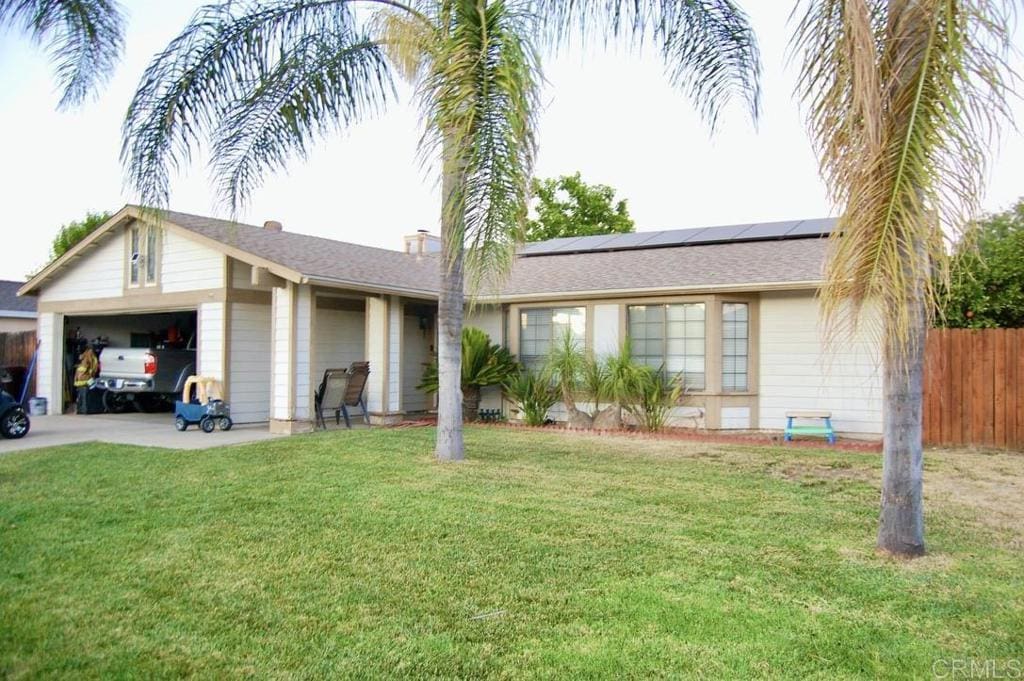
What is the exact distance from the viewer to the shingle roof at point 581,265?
41.5 feet

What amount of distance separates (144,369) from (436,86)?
1084 cm

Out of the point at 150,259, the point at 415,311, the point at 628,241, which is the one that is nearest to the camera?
the point at 150,259

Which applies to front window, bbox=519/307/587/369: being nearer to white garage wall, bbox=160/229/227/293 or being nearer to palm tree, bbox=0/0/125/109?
white garage wall, bbox=160/229/227/293

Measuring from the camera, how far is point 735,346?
42.2ft

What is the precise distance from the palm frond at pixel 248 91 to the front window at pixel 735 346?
7151mm

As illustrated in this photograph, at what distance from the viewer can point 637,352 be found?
1371cm

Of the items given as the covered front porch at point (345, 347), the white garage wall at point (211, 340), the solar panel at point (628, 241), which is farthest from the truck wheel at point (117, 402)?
the solar panel at point (628, 241)

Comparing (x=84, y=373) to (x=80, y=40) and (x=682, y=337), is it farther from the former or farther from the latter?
(x=682, y=337)

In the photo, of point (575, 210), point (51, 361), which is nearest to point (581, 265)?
point (51, 361)

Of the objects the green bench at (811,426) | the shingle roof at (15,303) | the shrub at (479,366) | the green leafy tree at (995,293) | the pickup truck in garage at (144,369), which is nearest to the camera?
the green leafy tree at (995,293)

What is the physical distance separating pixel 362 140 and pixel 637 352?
686cm

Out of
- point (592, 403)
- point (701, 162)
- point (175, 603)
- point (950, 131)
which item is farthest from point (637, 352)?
point (175, 603)

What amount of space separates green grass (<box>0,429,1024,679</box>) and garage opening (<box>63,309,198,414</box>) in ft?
23.5

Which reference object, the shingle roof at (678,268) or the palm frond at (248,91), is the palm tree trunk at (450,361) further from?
the shingle roof at (678,268)
